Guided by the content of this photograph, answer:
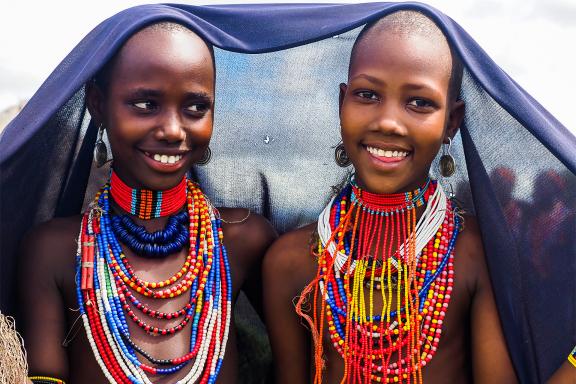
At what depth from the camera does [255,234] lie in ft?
10.2

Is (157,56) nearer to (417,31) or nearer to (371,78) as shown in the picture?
(371,78)

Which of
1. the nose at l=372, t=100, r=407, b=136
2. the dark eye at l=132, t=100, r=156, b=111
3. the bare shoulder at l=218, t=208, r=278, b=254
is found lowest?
the bare shoulder at l=218, t=208, r=278, b=254

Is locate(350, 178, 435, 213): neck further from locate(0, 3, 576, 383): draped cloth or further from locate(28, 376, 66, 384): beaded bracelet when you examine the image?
locate(28, 376, 66, 384): beaded bracelet

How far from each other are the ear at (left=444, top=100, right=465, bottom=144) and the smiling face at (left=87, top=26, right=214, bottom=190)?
2.68ft

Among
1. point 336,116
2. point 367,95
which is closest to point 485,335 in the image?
point 367,95

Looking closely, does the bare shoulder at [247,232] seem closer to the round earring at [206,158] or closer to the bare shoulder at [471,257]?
the round earring at [206,158]

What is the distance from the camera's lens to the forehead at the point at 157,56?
274 centimetres

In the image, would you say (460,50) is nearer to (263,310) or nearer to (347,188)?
(347,188)

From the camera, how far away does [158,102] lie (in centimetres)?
276

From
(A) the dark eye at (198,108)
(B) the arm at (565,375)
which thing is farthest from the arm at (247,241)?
(B) the arm at (565,375)

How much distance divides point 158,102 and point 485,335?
1315 millimetres

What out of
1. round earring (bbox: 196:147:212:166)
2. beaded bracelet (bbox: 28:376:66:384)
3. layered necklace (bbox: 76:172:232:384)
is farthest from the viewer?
round earring (bbox: 196:147:212:166)

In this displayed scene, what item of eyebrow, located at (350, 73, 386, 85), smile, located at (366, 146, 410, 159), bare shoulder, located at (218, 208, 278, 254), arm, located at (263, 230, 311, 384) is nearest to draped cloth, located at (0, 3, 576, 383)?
eyebrow, located at (350, 73, 386, 85)

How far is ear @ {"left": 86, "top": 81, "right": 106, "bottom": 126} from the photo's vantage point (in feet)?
9.40
